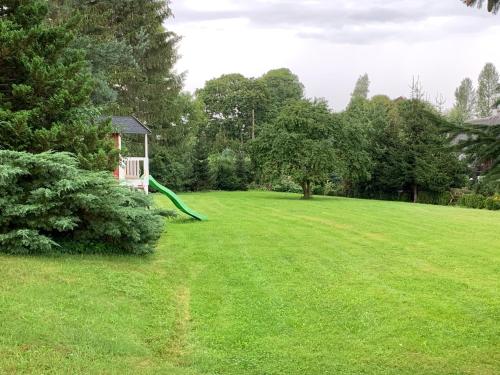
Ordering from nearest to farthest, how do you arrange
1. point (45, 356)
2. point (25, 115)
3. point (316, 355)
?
point (45, 356) → point (316, 355) → point (25, 115)

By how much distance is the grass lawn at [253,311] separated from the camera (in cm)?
478

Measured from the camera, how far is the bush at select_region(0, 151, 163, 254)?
7.70 metres

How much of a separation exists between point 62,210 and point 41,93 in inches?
112

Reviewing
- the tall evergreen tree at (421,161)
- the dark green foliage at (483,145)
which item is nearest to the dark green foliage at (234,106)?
the tall evergreen tree at (421,161)

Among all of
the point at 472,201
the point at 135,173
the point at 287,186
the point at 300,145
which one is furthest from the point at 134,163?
the point at 287,186

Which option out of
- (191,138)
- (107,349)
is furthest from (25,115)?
(191,138)

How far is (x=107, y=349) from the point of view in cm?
473

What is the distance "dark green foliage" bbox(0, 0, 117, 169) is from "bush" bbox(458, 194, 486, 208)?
879 inches

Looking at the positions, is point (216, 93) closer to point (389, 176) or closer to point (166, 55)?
point (166, 55)

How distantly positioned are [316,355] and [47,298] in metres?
3.08

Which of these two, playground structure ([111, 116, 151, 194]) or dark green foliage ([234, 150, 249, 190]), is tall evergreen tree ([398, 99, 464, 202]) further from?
playground structure ([111, 116, 151, 194])

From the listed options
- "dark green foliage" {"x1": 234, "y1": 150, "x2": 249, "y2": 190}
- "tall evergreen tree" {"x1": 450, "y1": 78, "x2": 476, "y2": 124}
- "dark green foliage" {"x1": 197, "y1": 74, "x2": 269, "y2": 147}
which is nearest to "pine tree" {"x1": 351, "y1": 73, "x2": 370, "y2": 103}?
"tall evergreen tree" {"x1": 450, "y1": 78, "x2": 476, "y2": 124}

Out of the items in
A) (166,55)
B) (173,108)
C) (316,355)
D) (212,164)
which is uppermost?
(166,55)

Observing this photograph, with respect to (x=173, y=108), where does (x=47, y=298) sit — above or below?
below
